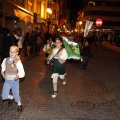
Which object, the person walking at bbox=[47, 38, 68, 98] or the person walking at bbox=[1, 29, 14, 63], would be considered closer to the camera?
the person walking at bbox=[47, 38, 68, 98]

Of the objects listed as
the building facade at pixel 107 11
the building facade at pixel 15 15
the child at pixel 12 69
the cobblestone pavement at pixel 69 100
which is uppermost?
the building facade at pixel 107 11

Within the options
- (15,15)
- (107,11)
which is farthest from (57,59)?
(107,11)

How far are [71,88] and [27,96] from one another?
5.80 feet

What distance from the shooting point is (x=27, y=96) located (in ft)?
22.6

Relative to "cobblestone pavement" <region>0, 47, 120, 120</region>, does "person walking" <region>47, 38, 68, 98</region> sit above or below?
above

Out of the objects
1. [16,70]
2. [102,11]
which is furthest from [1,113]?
[102,11]

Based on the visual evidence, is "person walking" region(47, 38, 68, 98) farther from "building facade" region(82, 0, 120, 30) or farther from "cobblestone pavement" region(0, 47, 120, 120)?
"building facade" region(82, 0, 120, 30)

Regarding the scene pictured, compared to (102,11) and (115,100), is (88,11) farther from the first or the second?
(115,100)

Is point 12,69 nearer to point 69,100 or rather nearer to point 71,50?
point 69,100

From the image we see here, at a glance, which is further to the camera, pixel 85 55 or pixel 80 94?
pixel 85 55

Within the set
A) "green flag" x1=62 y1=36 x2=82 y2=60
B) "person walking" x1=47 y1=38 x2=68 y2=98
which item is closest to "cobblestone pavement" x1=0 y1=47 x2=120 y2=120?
"person walking" x1=47 y1=38 x2=68 y2=98

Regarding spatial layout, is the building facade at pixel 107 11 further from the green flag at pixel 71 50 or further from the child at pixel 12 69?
the child at pixel 12 69

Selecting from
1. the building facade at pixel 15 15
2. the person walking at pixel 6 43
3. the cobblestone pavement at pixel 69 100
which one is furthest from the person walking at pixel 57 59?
the building facade at pixel 15 15

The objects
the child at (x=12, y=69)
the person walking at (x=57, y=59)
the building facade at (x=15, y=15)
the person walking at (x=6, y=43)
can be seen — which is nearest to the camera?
the child at (x=12, y=69)
